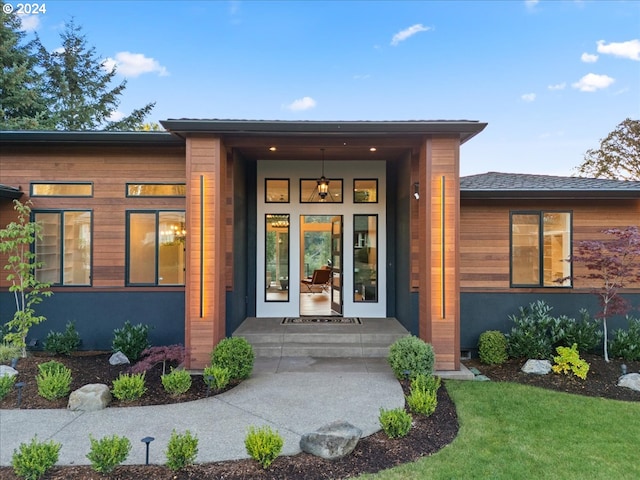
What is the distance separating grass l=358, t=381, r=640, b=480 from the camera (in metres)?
2.86

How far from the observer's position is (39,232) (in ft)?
19.9

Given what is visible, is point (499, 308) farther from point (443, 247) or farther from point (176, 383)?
point (176, 383)

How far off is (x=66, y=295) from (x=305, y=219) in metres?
4.50

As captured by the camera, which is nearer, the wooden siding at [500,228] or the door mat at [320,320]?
the wooden siding at [500,228]

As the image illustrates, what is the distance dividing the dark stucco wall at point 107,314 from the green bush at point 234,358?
71.8 inches

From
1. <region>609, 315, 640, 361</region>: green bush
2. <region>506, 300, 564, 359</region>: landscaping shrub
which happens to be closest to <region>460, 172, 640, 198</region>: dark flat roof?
<region>506, 300, 564, 359</region>: landscaping shrub

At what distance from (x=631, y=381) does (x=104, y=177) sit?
A: 840 centimetres

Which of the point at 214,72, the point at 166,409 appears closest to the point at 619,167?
the point at 214,72

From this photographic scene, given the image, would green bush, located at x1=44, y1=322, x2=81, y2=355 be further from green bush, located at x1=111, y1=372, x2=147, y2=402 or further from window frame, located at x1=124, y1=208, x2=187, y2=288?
green bush, located at x1=111, y1=372, x2=147, y2=402

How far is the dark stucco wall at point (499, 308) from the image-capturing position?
20.6 ft

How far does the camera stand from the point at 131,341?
5.64 meters

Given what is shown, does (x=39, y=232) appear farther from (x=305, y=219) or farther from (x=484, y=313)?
(x=484, y=313)

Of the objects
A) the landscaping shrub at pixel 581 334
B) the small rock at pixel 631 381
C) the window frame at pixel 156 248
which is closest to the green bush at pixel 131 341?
the window frame at pixel 156 248

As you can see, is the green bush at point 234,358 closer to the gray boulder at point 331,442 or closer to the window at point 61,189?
the gray boulder at point 331,442
